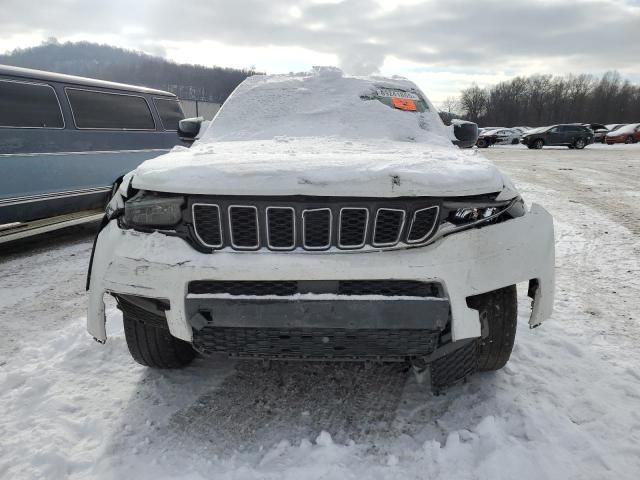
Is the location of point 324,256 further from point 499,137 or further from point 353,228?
point 499,137

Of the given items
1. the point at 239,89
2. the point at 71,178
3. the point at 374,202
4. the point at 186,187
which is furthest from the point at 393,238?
the point at 71,178

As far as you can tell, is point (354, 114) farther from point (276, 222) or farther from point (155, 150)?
point (155, 150)

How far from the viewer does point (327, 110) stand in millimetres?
3406

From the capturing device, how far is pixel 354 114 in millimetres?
3377

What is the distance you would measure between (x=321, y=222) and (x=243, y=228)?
12.4 inches

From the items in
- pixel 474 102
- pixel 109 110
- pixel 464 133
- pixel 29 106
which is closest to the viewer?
pixel 464 133

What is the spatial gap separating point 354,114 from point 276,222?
1.76 m

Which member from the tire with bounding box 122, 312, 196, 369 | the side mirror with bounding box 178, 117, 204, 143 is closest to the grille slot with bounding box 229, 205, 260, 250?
the tire with bounding box 122, 312, 196, 369

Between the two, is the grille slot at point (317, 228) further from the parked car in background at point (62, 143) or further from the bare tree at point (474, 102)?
the bare tree at point (474, 102)

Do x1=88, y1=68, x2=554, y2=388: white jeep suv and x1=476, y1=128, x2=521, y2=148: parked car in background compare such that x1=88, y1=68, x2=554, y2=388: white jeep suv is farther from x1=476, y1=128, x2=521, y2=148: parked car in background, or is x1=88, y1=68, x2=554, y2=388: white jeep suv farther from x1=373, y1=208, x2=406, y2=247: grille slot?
x1=476, y1=128, x2=521, y2=148: parked car in background

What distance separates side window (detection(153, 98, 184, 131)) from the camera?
6.61 metres

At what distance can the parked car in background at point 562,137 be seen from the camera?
2489 cm

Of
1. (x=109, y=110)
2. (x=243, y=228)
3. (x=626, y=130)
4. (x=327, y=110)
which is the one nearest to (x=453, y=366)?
(x=243, y=228)

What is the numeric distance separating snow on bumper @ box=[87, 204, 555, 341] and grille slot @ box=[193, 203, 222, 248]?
69 mm
